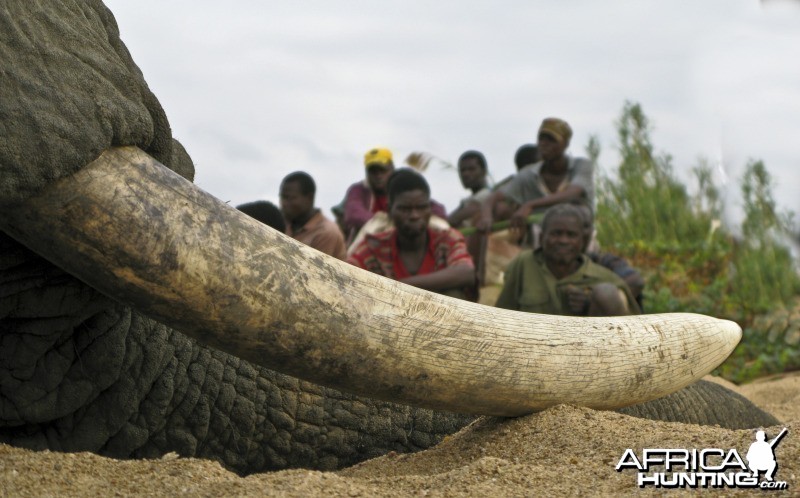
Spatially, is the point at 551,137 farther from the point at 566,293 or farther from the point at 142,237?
the point at 142,237

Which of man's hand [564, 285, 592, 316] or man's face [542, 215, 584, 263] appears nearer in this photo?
man's hand [564, 285, 592, 316]

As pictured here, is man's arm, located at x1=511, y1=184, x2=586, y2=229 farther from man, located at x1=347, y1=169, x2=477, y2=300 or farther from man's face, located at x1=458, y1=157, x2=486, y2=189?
man's face, located at x1=458, y1=157, x2=486, y2=189

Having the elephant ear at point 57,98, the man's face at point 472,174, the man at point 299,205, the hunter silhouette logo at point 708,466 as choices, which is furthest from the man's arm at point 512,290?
the elephant ear at point 57,98

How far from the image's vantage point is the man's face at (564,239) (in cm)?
656

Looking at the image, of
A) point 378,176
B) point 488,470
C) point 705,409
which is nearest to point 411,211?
point 378,176

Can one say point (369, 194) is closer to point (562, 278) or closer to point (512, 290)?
point (512, 290)

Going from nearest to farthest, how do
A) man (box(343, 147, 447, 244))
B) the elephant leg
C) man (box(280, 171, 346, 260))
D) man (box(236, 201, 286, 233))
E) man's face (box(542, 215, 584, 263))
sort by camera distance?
the elephant leg < man (box(236, 201, 286, 233)) < man's face (box(542, 215, 584, 263)) < man (box(280, 171, 346, 260)) < man (box(343, 147, 447, 244))

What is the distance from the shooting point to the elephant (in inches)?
78.6

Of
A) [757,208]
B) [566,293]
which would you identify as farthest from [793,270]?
[566,293]

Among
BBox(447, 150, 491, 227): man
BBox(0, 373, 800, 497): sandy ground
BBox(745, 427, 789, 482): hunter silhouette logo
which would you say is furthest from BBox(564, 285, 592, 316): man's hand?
BBox(745, 427, 789, 482): hunter silhouette logo

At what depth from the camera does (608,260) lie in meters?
7.45

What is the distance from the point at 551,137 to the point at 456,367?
6.22 m

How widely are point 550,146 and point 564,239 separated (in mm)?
1964

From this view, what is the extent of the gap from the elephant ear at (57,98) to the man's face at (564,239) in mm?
4582
